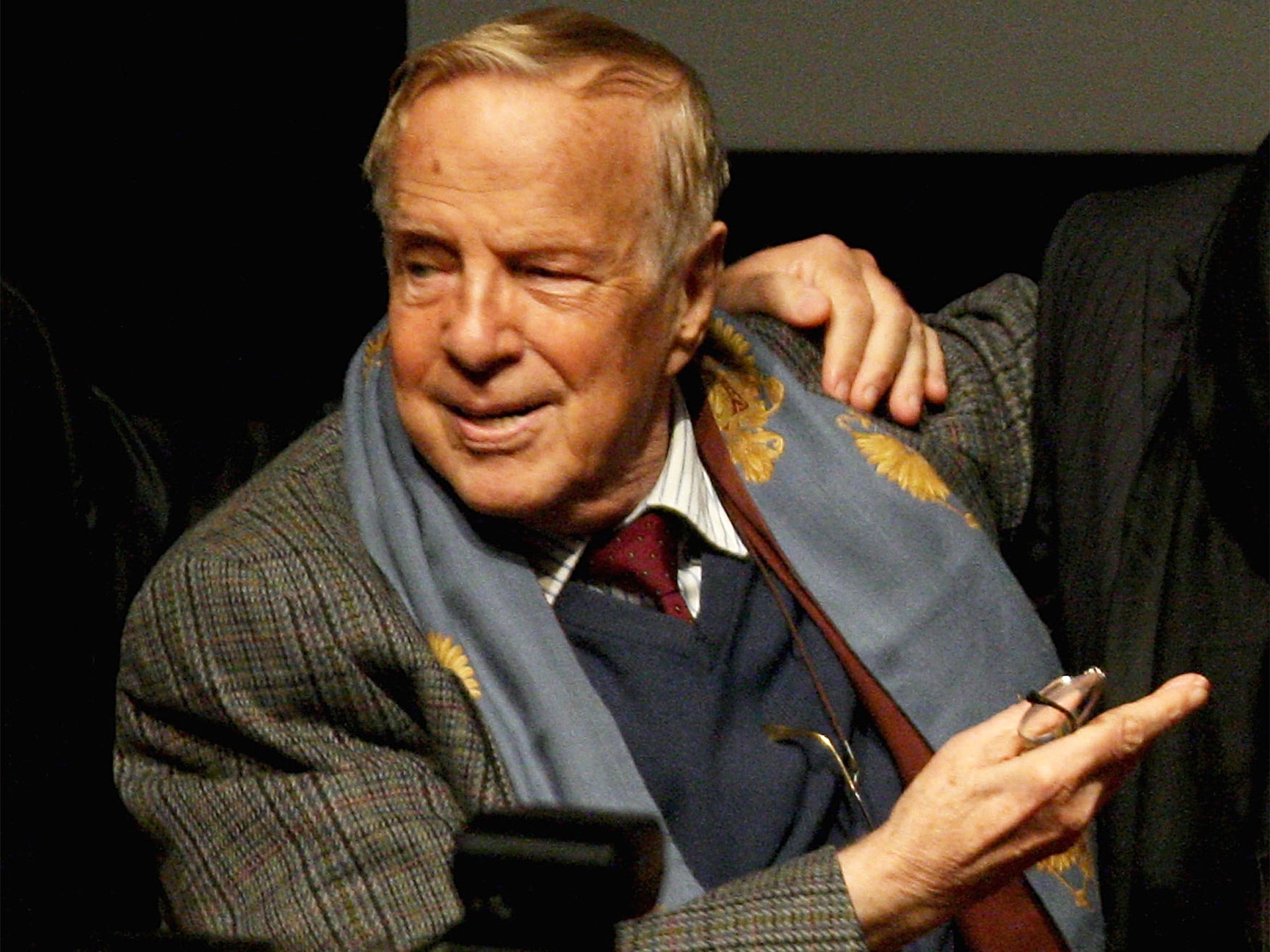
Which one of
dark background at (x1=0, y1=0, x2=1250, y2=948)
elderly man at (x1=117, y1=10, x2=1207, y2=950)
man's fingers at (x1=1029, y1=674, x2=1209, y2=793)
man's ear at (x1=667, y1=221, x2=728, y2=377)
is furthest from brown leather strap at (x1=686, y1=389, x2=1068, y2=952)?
dark background at (x1=0, y1=0, x2=1250, y2=948)

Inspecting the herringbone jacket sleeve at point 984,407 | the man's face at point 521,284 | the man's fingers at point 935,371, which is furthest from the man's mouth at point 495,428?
the man's fingers at point 935,371

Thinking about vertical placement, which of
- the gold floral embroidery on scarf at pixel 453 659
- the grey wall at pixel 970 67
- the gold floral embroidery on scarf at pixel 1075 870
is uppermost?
the grey wall at pixel 970 67

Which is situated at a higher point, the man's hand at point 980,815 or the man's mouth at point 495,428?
the man's mouth at point 495,428

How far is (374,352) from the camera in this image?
4.89 feet

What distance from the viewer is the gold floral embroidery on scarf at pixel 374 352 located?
1475mm

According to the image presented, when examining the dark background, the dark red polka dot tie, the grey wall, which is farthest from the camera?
the grey wall

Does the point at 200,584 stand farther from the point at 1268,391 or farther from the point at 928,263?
the point at 928,263

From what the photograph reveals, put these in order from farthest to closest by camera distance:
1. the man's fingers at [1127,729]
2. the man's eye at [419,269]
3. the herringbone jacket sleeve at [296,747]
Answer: the man's eye at [419,269]
the herringbone jacket sleeve at [296,747]
the man's fingers at [1127,729]

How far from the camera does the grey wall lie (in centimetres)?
198

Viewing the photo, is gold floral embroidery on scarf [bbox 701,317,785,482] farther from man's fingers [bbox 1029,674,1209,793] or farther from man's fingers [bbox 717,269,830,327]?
man's fingers [bbox 1029,674,1209,793]

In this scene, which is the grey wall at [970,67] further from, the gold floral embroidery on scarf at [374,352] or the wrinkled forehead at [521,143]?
the wrinkled forehead at [521,143]

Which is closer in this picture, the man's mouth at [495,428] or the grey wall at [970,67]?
the man's mouth at [495,428]

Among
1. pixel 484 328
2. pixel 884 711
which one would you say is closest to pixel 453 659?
pixel 484 328

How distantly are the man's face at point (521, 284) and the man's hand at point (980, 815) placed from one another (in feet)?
1.27
